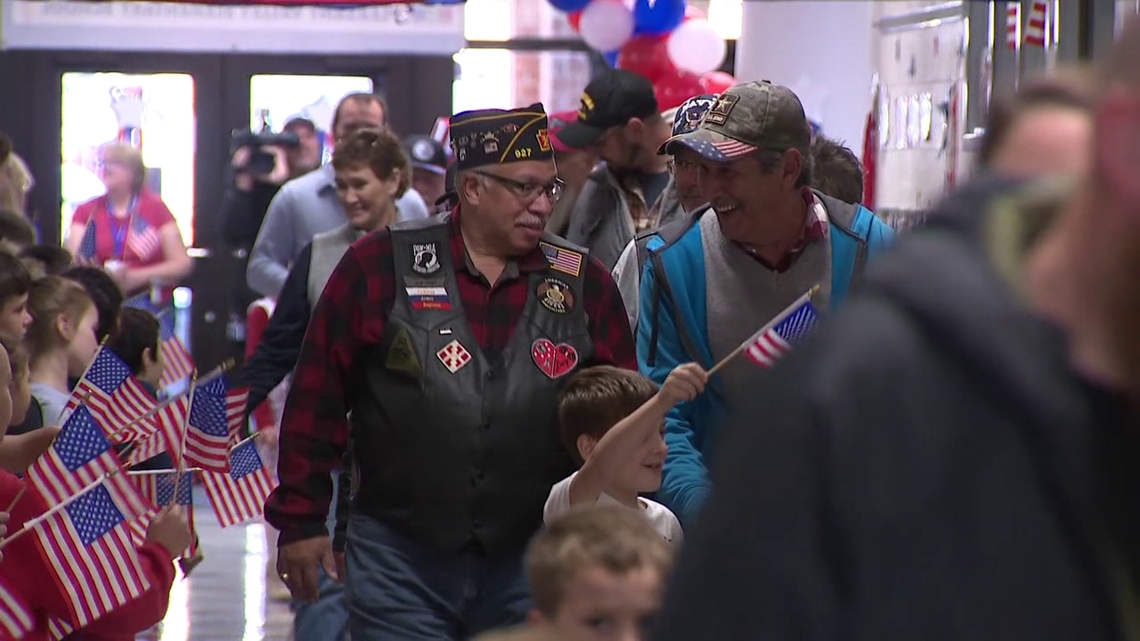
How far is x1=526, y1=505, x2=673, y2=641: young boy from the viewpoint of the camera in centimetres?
297

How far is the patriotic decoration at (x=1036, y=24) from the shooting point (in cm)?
729

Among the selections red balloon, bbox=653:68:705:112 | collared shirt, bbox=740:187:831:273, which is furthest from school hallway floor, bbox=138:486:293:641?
collared shirt, bbox=740:187:831:273

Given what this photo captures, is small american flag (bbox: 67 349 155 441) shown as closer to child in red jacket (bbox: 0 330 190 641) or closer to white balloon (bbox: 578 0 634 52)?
child in red jacket (bbox: 0 330 190 641)

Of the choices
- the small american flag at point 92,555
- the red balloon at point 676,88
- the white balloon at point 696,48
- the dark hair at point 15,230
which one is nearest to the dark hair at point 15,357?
the small american flag at point 92,555

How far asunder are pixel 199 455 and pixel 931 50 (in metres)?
5.57

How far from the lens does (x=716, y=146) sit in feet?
16.0

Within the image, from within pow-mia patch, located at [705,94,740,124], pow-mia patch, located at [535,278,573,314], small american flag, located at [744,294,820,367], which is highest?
pow-mia patch, located at [705,94,740,124]

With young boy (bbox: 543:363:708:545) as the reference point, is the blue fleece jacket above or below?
above

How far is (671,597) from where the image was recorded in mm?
1689

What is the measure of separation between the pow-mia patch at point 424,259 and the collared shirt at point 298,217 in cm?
386

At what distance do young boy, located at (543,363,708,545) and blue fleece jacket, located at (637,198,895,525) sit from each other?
0.83 ft

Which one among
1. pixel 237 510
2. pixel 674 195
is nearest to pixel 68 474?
pixel 237 510

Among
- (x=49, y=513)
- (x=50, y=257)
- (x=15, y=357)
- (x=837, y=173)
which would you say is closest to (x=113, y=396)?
(x=15, y=357)

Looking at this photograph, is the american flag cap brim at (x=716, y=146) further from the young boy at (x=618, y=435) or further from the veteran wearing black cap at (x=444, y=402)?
the young boy at (x=618, y=435)
